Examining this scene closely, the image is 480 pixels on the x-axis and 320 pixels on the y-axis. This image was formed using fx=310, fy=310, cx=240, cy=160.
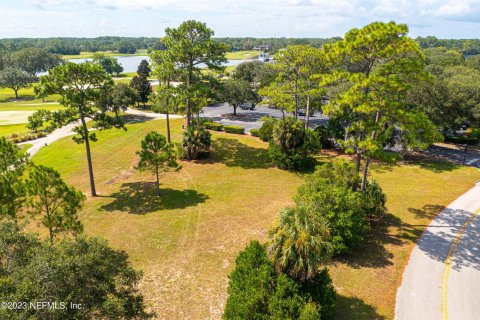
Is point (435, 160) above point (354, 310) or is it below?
above

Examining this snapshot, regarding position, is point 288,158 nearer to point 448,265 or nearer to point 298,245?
point 448,265

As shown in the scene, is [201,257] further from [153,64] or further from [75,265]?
[153,64]

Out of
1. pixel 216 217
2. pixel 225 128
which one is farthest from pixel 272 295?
pixel 225 128

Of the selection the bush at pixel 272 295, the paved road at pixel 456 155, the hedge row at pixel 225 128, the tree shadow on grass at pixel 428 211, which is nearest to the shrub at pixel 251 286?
the bush at pixel 272 295

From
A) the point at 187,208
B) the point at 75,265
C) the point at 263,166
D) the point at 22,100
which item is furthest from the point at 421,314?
the point at 22,100

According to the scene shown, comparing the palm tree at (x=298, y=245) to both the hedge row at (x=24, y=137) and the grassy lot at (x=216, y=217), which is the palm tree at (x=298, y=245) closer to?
the grassy lot at (x=216, y=217)
